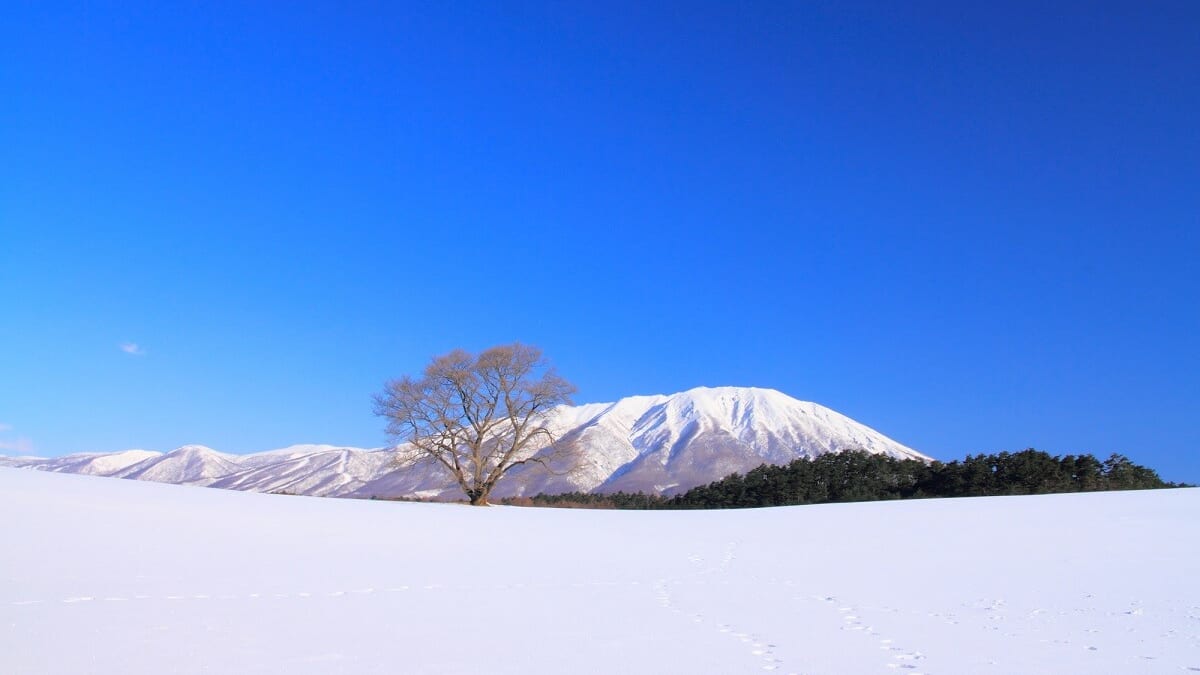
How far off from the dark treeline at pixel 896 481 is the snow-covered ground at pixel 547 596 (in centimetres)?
2261

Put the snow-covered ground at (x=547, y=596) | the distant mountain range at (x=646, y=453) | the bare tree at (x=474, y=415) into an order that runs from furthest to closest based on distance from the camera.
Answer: the distant mountain range at (x=646, y=453)
the bare tree at (x=474, y=415)
the snow-covered ground at (x=547, y=596)

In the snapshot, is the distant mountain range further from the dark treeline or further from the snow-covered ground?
the snow-covered ground

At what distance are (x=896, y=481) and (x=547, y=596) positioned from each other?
37.4 metres

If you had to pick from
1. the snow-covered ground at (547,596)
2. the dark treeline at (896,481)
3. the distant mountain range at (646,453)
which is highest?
the distant mountain range at (646,453)

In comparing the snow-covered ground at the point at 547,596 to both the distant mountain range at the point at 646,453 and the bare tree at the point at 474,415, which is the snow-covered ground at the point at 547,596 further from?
the distant mountain range at the point at 646,453

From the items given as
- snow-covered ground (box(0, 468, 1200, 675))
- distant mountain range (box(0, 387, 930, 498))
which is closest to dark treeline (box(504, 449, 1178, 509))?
snow-covered ground (box(0, 468, 1200, 675))

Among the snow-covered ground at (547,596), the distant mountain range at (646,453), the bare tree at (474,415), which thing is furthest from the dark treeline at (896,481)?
the distant mountain range at (646,453)

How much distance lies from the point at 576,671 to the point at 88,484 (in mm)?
17850

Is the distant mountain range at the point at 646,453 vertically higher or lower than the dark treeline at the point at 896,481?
higher

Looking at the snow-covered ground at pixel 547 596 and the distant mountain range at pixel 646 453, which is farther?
the distant mountain range at pixel 646 453

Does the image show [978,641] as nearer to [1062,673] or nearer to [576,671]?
[1062,673]

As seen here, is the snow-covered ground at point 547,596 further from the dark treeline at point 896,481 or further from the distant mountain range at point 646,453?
the distant mountain range at point 646,453

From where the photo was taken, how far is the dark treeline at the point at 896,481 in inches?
1490

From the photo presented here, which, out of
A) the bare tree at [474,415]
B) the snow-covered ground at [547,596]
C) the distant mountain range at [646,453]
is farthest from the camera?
the distant mountain range at [646,453]
